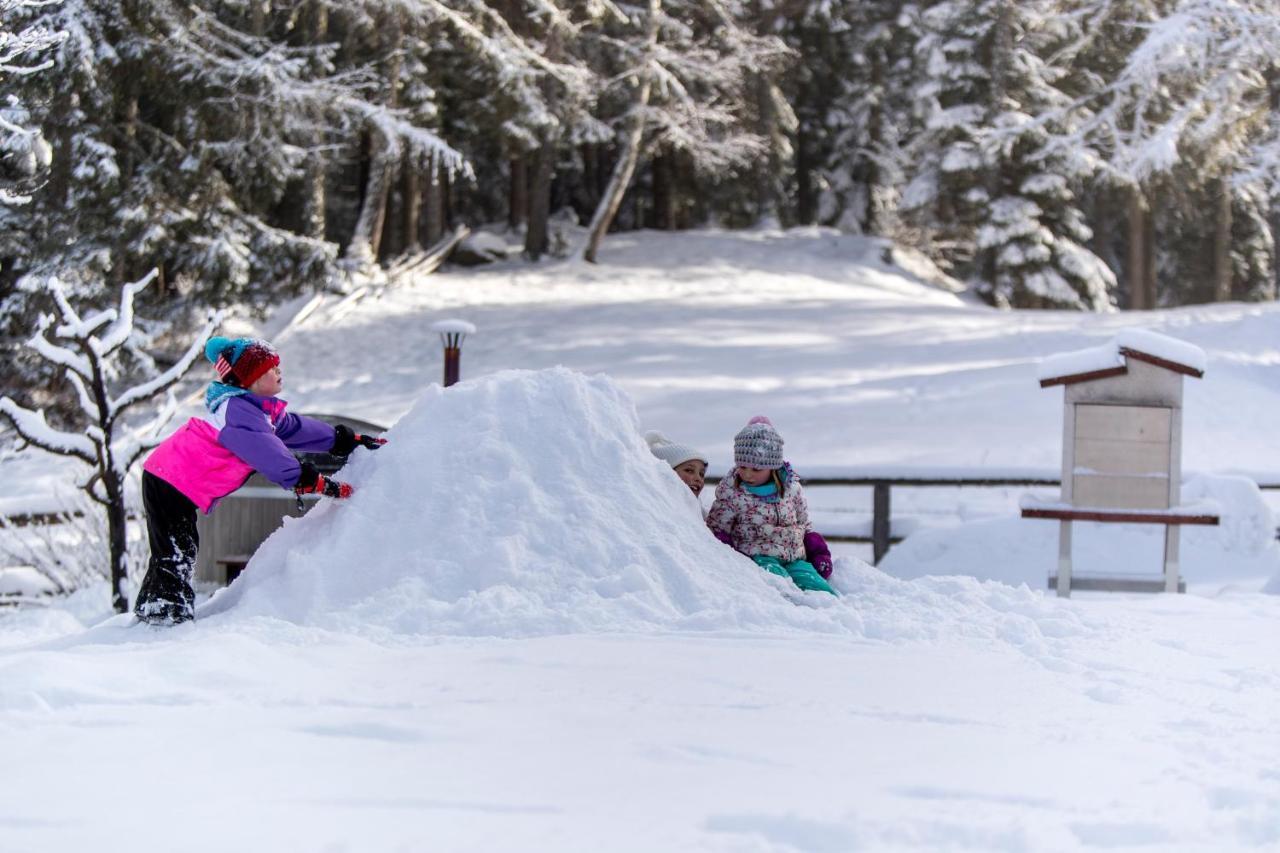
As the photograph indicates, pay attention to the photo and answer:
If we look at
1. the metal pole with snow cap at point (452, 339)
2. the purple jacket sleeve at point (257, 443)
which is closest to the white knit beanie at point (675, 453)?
the purple jacket sleeve at point (257, 443)

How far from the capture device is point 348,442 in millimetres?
5762

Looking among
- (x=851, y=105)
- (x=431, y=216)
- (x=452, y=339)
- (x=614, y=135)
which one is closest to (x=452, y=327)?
(x=452, y=339)

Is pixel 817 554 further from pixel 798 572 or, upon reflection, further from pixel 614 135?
pixel 614 135

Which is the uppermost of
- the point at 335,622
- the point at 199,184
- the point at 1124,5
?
the point at 1124,5

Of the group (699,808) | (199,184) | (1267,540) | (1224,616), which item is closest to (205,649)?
(699,808)

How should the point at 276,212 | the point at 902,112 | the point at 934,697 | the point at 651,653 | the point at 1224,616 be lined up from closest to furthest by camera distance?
the point at 934,697
the point at 651,653
the point at 1224,616
the point at 276,212
the point at 902,112

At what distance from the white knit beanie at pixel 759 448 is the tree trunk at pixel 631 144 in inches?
823

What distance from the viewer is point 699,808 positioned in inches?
128

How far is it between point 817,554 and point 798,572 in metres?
0.30

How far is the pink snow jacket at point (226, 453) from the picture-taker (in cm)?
519

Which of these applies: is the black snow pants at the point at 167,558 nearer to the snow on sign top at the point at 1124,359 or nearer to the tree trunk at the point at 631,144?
the snow on sign top at the point at 1124,359

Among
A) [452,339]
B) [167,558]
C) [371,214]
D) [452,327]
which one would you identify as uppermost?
[371,214]

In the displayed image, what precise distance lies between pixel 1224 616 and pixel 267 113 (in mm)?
16025

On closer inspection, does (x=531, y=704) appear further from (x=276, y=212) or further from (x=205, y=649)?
(x=276, y=212)
